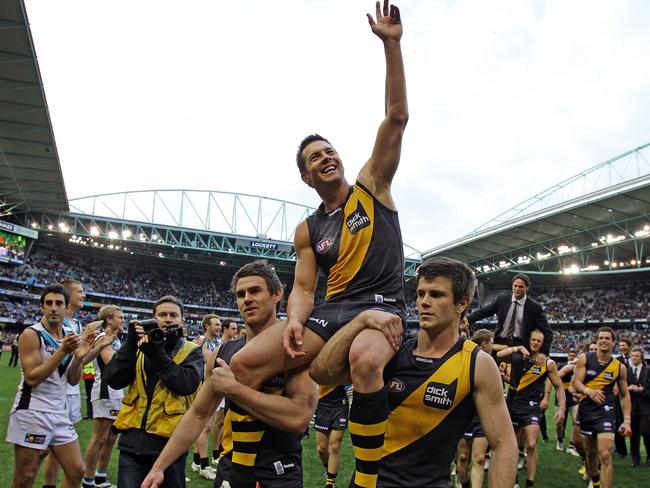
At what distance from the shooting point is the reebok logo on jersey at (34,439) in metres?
5.25

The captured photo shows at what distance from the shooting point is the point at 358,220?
11.3 ft

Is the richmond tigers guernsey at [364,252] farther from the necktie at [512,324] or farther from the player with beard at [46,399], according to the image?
the necktie at [512,324]

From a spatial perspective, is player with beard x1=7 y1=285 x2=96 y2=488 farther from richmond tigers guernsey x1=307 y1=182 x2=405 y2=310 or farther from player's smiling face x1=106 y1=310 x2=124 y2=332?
richmond tigers guernsey x1=307 y1=182 x2=405 y2=310

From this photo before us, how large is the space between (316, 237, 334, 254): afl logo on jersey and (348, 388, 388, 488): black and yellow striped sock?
1155 mm

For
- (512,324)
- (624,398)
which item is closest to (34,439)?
(512,324)

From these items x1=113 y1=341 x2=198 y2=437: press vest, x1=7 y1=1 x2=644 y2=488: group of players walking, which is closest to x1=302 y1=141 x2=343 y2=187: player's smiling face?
x1=7 y1=1 x2=644 y2=488: group of players walking

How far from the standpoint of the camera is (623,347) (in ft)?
35.5

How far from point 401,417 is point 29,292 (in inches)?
2232

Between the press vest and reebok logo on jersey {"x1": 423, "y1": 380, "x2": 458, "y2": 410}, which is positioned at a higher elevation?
reebok logo on jersey {"x1": 423, "y1": 380, "x2": 458, "y2": 410}

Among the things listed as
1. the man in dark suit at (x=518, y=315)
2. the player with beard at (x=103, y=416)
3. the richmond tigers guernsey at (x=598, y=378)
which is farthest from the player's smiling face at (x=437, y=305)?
the richmond tigers guernsey at (x=598, y=378)

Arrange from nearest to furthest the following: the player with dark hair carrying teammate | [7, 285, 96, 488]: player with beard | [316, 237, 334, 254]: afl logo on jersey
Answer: [316, 237, 334, 254]: afl logo on jersey, [7, 285, 96, 488]: player with beard, the player with dark hair carrying teammate

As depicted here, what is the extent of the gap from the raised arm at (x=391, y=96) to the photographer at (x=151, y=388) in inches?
95.0

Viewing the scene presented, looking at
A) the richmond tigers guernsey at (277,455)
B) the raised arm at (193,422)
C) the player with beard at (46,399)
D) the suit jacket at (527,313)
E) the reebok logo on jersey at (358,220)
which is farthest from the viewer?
the suit jacket at (527,313)

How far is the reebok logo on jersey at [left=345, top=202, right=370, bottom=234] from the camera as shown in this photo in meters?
3.44
